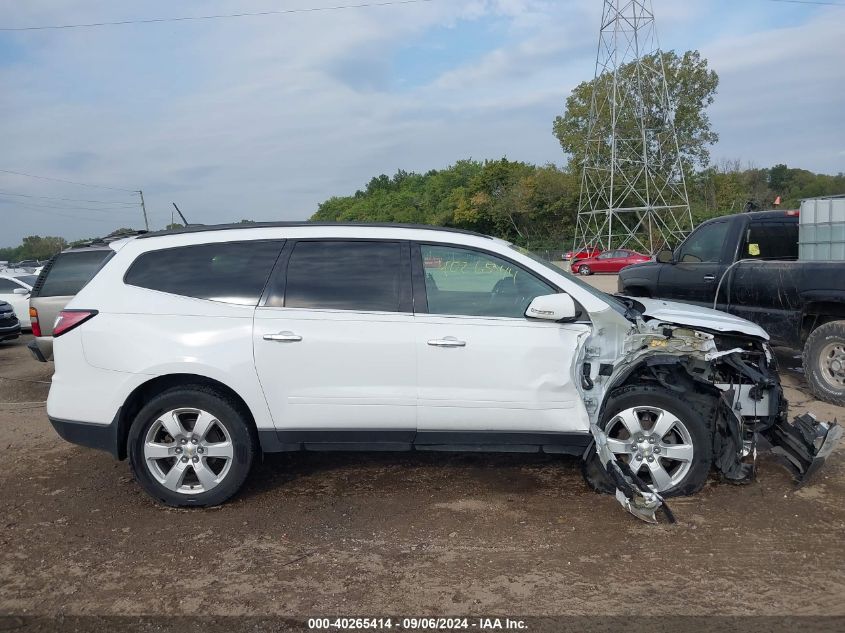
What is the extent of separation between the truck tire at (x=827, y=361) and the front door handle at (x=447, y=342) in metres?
4.41

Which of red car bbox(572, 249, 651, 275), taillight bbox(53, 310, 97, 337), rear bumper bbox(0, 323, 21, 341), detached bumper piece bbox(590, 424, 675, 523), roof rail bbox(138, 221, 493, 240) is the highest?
roof rail bbox(138, 221, 493, 240)

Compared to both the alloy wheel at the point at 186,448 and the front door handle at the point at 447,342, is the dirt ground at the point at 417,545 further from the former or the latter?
the front door handle at the point at 447,342

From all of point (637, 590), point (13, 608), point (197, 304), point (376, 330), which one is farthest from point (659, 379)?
point (13, 608)

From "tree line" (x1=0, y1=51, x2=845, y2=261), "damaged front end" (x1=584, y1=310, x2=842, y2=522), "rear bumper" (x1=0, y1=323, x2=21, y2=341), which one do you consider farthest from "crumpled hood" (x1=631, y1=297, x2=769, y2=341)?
"tree line" (x1=0, y1=51, x2=845, y2=261)

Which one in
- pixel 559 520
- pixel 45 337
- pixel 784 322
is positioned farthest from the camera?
pixel 45 337

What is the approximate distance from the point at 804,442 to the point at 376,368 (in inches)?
117

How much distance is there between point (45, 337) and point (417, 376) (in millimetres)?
6328

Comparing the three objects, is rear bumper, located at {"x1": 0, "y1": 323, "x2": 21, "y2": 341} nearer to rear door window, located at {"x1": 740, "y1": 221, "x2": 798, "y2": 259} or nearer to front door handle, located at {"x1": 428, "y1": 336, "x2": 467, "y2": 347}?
front door handle, located at {"x1": 428, "y1": 336, "x2": 467, "y2": 347}

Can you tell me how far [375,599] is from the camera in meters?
3.39

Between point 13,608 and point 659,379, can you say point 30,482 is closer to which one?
point 13,608

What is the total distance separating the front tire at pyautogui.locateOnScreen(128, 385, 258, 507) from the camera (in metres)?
4.39

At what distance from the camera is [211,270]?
15.2ft

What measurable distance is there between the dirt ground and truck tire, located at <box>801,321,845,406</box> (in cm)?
170

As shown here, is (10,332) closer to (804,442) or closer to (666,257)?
(666,257)
